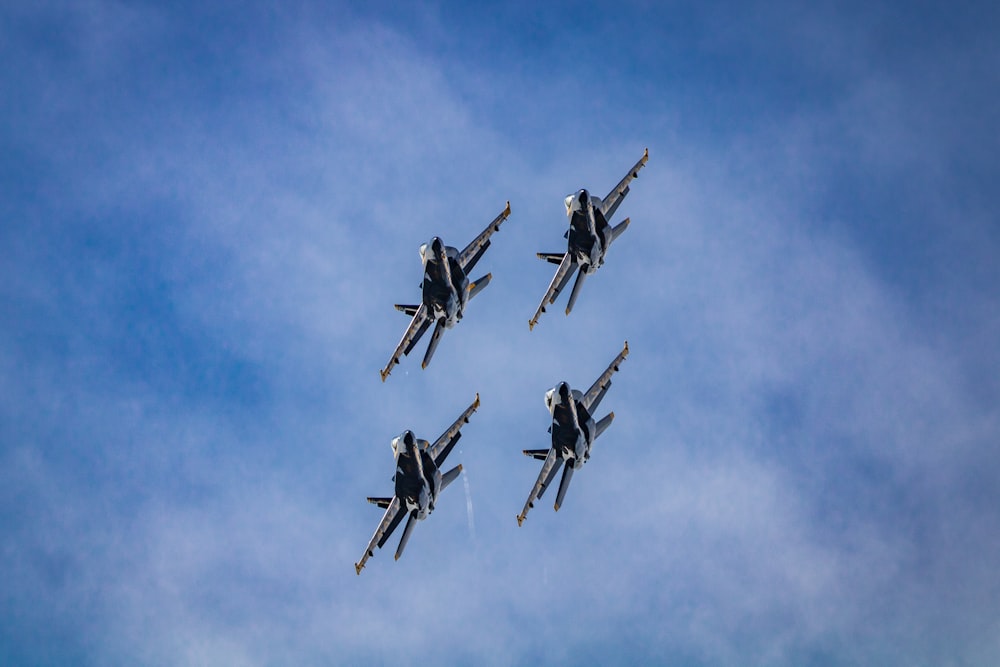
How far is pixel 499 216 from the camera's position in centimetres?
12506

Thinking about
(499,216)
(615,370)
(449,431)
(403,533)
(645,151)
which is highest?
(645,151)

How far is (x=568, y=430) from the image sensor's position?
122438 millimetres

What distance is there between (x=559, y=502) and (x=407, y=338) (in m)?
24.9

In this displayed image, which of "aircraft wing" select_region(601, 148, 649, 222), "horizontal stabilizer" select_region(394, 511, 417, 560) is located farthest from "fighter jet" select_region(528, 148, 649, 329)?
"horizontal stabilizer" select_region(394, 511, 417, 560)

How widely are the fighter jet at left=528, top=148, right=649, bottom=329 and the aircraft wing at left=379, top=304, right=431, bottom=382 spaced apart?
1185 centimetres

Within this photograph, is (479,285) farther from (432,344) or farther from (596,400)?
(596,400)

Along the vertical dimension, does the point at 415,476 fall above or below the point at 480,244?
below

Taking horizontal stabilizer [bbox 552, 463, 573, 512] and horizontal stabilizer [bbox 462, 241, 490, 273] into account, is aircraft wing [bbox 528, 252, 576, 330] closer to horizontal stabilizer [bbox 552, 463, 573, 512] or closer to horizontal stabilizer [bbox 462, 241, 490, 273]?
horizontal stabilizer [bbox 462, 241, 490, 273]

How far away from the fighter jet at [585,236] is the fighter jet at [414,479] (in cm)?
1553

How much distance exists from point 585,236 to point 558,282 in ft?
23.5

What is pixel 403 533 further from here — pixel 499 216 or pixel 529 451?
pixel 499 216

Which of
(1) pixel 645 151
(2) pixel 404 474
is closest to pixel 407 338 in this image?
(2) pixel 404 474

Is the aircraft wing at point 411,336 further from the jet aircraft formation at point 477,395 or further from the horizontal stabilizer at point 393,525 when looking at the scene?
the horizontal stabilizer at point 393,525

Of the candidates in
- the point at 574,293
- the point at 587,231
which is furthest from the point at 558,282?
the point at 587,231
